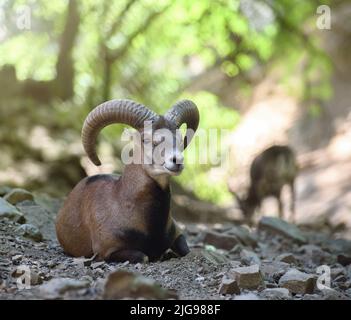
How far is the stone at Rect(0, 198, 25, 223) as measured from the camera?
803 centimetres

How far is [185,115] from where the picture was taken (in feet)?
24.5

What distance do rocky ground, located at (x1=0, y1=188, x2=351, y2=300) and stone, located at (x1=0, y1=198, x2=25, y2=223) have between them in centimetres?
1

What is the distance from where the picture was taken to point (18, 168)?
13086mm

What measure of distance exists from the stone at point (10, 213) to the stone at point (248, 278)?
321 cm

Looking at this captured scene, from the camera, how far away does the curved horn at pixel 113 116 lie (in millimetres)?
7121

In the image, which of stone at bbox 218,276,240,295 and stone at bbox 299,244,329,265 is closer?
stone at bbox 218,276,240,295

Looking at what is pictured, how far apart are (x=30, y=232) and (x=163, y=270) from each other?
2090 mm

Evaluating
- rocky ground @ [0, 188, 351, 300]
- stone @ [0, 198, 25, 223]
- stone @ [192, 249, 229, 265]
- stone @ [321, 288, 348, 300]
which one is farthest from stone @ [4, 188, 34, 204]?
stone @ [321, 288, 348, 300]

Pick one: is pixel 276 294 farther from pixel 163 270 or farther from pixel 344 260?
pixel 344 260

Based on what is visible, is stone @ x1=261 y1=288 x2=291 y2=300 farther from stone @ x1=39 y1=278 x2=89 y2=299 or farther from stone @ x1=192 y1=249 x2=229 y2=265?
stone @ x1=39 y1=278 x2=89 y2=299

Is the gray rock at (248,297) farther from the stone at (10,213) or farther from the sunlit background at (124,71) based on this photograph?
the sunlit background at (124,71)

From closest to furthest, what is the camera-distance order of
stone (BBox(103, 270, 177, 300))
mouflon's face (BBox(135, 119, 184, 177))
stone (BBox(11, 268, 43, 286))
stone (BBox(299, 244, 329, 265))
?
1. stone (BBox(103, 270, 177, 300))
2. stone (BBox(11, 268, 43, 286))
3. mouflon's face (BBox(135, 119, 184, 177))
4. stone (BBox(299, 244, 329, 265))

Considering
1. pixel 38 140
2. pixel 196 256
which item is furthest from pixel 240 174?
pixel 196 256

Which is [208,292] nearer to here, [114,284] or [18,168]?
[114,284]
